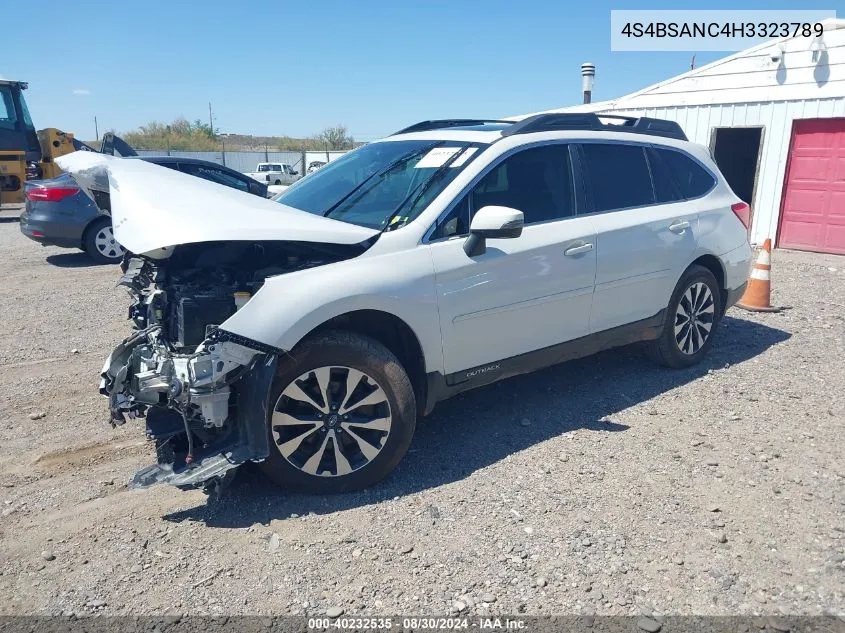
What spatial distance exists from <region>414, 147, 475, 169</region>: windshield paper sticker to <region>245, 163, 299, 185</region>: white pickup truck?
28.2m

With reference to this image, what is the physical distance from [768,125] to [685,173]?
27.1 ft

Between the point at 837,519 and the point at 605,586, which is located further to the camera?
the point at 837,519

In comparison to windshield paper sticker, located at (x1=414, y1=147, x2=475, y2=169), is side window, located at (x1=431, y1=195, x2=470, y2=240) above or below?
below

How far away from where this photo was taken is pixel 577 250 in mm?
4273

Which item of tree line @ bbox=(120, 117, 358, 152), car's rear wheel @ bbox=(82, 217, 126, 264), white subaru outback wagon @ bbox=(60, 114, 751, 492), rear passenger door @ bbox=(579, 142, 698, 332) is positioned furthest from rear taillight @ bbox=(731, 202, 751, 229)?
tree line @ bbox=(120, 117, 358, 152)

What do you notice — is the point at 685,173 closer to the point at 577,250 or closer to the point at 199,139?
the point at 577,250

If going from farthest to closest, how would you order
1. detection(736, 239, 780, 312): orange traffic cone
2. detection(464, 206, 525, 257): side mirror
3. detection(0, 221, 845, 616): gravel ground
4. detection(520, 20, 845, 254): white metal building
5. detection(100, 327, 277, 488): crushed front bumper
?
detection(520, 20, 845, 254): white metal building → detection(736, 239, 780, 312): orange traffic cone → detection(464, 206, 525, 257): side mirror → detection(100, 327, 277, 488): crushed front bumper → detection(0, 221, 845, 616): gravel ground

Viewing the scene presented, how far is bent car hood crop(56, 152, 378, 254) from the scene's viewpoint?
313 centimetres

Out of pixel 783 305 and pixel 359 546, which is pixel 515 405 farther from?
pixel 783 305

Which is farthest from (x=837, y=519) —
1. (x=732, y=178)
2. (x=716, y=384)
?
(x=732, y=178)

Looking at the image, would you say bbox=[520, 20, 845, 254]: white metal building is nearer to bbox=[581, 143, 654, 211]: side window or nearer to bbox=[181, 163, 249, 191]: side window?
bbox=[581, 143, 654, 211]: side window

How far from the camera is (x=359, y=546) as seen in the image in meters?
3.10

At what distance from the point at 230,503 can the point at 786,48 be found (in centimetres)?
1221

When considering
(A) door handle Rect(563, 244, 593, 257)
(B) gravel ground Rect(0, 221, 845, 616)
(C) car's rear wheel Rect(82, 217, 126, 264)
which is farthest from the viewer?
(C) car's rear wheel Rect(82, 217, 126, 264)
